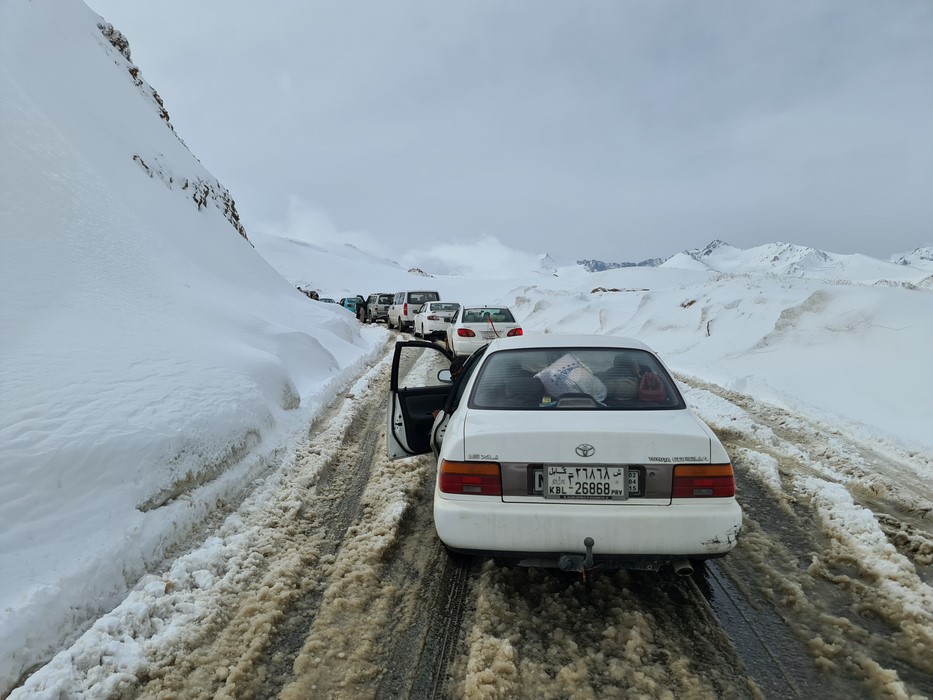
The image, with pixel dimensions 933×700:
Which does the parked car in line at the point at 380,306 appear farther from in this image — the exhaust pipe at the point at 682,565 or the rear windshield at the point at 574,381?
the exhaust pipe at the point at 682,565

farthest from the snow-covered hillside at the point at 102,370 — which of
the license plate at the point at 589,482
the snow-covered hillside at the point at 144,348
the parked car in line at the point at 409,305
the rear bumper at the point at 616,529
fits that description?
the parked car in line at the point at 409,305

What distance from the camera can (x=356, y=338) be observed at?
53.4 feet

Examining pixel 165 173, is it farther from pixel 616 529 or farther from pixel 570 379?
pixel 616 529

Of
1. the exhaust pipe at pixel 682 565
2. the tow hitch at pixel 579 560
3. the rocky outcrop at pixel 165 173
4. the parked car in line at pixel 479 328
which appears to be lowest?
the exhaust pipe at pixel 682 565

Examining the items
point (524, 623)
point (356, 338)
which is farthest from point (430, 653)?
point (356, 338)

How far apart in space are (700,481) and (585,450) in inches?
24.1

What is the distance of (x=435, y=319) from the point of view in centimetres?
1647

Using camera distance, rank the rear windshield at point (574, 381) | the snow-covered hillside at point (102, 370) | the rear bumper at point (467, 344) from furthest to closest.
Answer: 1. the rear bumper at point (467, 344)
2. the rear windshield at point (574, 381)
3. the snow-covered hillside at point (102, 370)

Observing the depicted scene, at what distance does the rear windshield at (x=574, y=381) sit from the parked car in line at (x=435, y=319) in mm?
12443

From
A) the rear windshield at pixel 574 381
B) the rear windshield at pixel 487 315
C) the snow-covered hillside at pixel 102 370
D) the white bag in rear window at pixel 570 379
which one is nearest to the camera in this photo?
the snow-covered hillside at pixel 102 370

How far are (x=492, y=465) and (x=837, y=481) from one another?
12.4 ft

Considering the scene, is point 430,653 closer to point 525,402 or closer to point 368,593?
point 368,593

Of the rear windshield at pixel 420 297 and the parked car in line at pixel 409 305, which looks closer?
the parked car in line at pixel 409 305

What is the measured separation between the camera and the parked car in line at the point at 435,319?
16.3 meters
